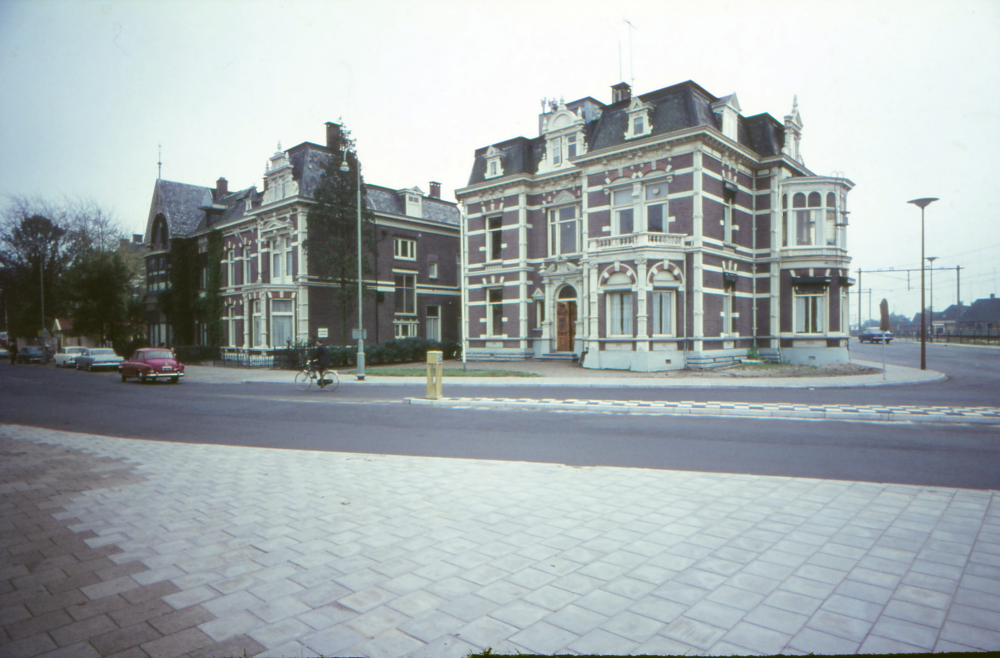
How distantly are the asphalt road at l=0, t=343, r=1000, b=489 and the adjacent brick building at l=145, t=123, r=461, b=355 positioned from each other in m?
17.1

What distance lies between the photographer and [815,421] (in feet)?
35.9

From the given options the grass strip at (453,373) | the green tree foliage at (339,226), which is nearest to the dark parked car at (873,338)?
the grass strip at (453,373)

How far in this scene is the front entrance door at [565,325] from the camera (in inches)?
1186

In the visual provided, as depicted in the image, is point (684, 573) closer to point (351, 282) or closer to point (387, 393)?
point (387, 393)

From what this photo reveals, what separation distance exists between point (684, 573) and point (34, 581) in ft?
15.2

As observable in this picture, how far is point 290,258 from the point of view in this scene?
3544 cm

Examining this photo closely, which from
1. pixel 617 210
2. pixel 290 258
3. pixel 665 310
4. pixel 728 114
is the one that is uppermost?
pixel 728 114

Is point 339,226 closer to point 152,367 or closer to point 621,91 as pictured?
point 152,367

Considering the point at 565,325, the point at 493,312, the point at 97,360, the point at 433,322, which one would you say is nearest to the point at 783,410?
the point at 565,325

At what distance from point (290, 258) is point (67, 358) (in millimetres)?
16390

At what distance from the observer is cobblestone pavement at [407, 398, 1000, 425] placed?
10.9 m

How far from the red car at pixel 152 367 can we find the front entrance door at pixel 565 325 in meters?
18.3

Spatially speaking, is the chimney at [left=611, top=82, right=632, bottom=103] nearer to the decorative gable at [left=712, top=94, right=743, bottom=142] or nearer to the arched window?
the decorative gable at [left=712, top=94, right=743, bottom=142]

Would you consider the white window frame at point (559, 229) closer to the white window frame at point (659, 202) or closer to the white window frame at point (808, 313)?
the white window frame at point (659, 202)
